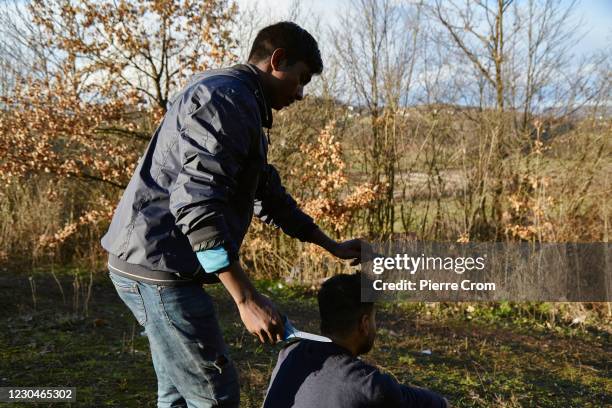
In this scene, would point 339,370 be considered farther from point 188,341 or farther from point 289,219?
point 289,219

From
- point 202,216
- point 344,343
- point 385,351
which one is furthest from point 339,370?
point 385,351

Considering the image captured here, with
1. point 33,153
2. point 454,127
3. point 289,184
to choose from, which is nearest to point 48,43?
point 33,153

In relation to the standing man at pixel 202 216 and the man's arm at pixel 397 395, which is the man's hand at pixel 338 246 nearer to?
the standing man at pixel 202 216

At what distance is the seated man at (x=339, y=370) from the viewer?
2037 millimetres

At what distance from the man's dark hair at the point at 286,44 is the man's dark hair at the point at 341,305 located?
0.84 metres

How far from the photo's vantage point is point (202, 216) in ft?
6.27

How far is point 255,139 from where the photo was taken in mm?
2121

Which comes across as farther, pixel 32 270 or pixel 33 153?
pixel 32 270

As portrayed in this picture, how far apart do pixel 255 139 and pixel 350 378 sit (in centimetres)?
87

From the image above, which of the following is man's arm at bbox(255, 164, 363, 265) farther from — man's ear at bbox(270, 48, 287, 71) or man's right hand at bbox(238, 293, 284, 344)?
man's right hand at bbox(238, 293, 284, 344)

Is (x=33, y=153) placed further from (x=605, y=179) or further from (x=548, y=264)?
(x=605, y=179)

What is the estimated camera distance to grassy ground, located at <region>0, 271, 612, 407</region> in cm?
420

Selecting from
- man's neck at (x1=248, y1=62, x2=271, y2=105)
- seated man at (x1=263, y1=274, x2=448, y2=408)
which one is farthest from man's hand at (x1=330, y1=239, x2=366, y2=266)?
man's neck at (x1=248, y1=62, x2=271, y2=105)

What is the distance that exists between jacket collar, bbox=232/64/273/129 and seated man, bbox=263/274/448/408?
0.65 meters
